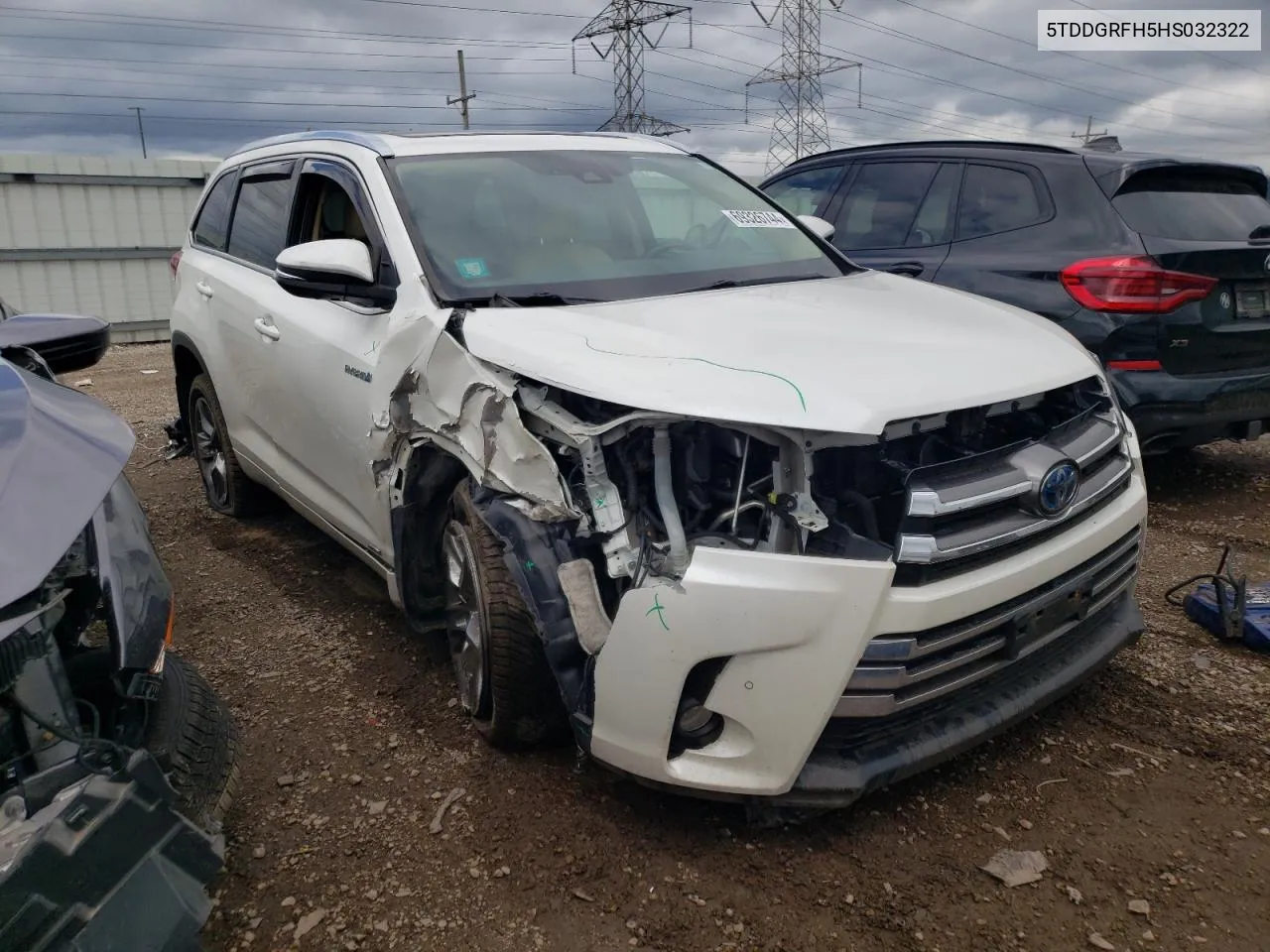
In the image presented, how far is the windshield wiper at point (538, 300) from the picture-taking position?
2.73 meters

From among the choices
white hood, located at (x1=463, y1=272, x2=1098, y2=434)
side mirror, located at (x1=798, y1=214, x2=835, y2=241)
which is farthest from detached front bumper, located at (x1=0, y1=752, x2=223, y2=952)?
side mirror, located at (x1=798, y1=214, x2=835, y2=241)

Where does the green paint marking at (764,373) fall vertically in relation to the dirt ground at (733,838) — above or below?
above

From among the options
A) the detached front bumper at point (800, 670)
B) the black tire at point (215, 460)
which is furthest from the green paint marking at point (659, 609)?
the black tire at point (215, 460)

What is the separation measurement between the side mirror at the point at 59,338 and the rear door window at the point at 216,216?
164 cm

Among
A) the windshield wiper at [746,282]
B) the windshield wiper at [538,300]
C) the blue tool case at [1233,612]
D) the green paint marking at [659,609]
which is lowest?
the blue tool case at [1233,612]

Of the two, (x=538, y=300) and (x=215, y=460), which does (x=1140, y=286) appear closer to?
(x=538, y=300)

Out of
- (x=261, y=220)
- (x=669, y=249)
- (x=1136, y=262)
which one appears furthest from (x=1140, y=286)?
(x=261, y=220)

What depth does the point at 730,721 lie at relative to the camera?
2.16 metres

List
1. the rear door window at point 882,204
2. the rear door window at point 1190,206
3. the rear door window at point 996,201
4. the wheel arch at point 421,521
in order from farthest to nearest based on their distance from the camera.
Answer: the rear door window at point 882,204, the rear door window at point 996,201, the rear door window at point 1190,206, the wheel arch at point 421,521

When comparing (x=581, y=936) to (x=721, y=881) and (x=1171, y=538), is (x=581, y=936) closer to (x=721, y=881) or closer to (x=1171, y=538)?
(x=721, y=881)

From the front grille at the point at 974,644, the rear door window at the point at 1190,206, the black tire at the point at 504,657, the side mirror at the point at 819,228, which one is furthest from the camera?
the rear door window at the point at 1190,206

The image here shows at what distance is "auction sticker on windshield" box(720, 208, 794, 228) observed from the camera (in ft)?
11.8

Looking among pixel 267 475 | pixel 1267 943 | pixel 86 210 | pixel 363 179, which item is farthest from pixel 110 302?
pixel 1267 943

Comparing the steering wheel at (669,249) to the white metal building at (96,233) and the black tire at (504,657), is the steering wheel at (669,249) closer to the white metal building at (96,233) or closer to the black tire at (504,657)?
the black tire at (504,657)
